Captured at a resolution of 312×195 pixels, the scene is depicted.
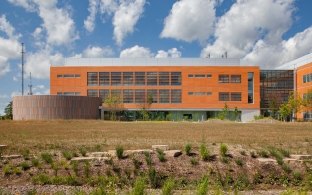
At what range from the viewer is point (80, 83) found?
97.5 m

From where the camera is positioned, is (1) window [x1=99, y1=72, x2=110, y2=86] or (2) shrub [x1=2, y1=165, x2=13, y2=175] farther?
(1) window [x1=99, y1=72, x2=110, y2=86]

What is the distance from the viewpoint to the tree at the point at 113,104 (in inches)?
3474

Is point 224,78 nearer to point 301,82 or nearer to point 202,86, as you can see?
point 202,86

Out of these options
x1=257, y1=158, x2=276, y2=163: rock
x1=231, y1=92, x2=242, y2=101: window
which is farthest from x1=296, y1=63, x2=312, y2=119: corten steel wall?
x1=257, y1=158, x2=276, y2=163: rock

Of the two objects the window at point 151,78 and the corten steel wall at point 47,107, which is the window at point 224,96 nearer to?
the window at point 151,78

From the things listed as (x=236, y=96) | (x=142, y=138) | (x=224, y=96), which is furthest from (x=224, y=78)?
(x=142, y=138)

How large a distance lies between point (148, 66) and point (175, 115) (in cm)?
1475

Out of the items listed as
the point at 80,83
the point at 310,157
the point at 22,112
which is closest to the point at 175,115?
the point at 80,83

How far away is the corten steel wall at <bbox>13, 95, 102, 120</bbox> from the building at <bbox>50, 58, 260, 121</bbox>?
19.6 meters

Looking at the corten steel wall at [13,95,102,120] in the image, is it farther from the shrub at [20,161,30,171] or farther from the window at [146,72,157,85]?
the shrub at [20,161,30,171]

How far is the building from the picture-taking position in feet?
314

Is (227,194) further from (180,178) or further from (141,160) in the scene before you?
(141,160)

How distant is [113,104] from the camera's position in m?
89.1

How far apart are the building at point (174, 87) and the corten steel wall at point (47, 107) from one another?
774 inches
